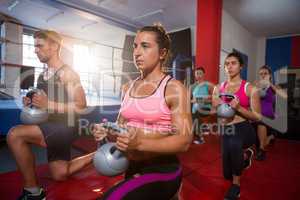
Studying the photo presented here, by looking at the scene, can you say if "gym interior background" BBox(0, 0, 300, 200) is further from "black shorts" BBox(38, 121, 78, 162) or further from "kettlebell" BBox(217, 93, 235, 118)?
"kettlebell" BBox(217, 93, 235, 118)

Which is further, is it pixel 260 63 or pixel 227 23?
pixel 260 63

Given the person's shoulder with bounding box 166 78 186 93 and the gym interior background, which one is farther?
the gym interior background

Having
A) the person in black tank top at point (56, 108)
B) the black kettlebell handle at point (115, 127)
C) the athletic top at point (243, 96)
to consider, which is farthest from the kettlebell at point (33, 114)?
the athletic top at point (243, 96)

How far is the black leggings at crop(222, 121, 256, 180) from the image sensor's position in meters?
2.11

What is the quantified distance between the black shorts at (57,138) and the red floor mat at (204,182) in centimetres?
39

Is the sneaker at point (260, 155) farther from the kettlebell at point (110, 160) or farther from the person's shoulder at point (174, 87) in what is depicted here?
the kettlebell at point (110, 160)

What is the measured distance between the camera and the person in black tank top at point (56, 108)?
6.48 ft

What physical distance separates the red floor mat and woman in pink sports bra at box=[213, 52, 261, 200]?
0.28m

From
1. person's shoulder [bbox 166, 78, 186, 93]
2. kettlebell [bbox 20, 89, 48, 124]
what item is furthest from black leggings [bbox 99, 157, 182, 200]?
kettlebell [bbox 20, 89, 48, 124]

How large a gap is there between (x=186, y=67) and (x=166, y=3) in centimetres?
217

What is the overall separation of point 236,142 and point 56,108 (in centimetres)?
163

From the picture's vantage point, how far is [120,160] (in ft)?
3.89

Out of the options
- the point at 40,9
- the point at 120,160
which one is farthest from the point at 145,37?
the point at 40,9

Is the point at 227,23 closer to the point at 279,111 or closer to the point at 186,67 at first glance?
the point at 186,67
